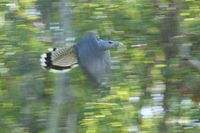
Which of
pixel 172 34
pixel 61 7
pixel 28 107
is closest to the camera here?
pixel 61 7

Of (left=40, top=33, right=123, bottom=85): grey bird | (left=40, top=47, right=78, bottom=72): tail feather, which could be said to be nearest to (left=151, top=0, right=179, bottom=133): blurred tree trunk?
(left=40, top=33, right=123, bottom=85): grey bird

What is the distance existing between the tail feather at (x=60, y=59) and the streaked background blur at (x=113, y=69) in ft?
0.19

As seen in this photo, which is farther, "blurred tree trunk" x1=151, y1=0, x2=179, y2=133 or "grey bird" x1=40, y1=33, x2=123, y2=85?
"blurred tree trunk" x1=151, y1=0, x2=179, y2=133

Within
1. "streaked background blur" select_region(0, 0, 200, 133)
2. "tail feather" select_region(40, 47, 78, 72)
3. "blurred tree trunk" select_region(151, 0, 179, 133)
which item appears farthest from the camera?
"blurred tree trunk" select_region(151, 0, 179, 133)

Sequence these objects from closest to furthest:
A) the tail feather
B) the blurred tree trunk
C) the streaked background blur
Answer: the tail feather < the streaked background blur < the blurred tree trunk

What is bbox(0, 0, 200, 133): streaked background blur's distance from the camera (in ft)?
Result: 10.3

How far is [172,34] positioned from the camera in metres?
3.43

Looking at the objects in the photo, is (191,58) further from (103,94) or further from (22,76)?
(22,76)

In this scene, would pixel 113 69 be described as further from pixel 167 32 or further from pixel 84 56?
pixel 167 32

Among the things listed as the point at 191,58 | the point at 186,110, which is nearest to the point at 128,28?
the point at 191,58

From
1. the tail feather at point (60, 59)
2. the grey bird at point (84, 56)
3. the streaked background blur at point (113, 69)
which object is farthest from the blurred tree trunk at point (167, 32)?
the tail feather at point (60, 59)

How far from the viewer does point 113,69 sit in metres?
3.19

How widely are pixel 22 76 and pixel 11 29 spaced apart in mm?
256

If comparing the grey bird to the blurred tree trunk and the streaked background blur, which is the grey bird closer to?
the streaked background blur
